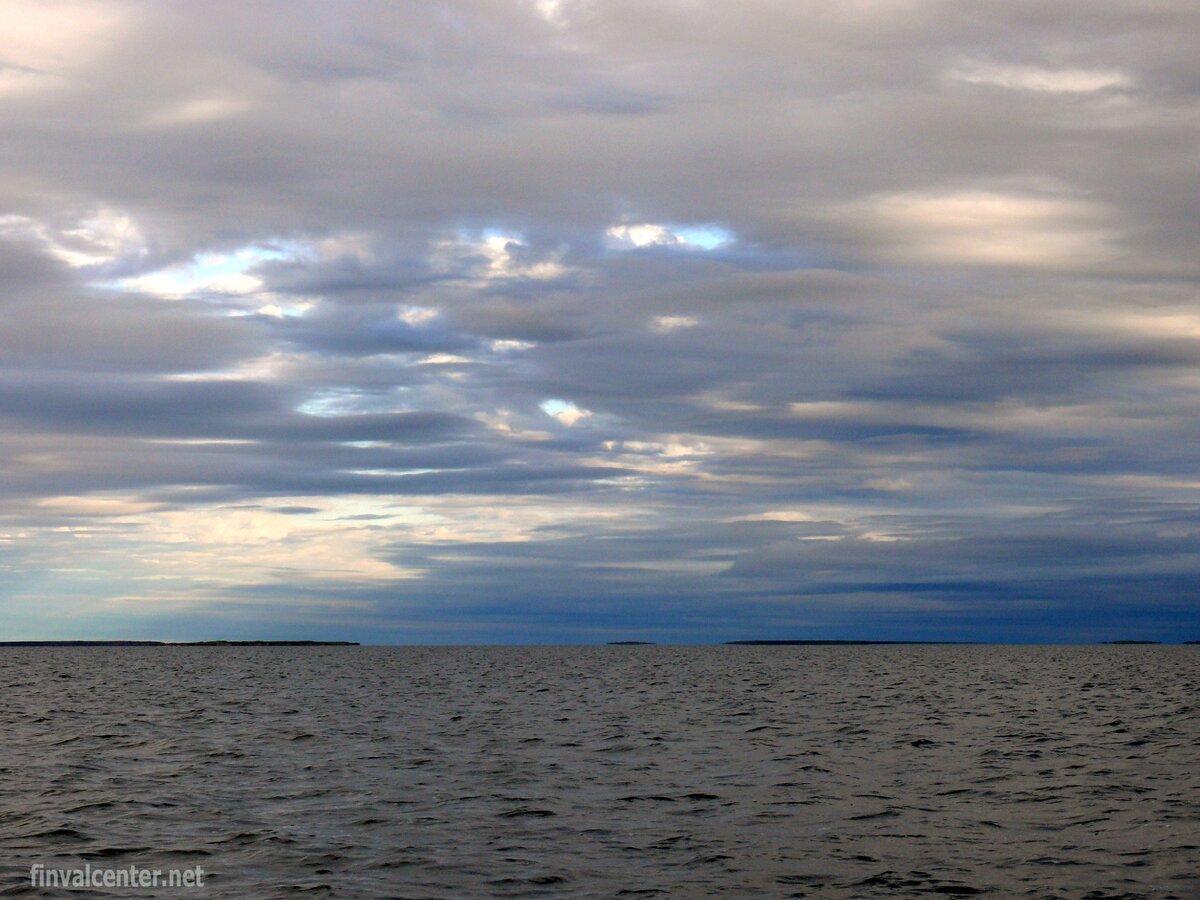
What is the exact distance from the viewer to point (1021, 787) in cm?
3488

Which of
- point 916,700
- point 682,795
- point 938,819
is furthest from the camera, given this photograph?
point 916,700

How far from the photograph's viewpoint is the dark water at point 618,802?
939 inches

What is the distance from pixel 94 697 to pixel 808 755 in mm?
63409

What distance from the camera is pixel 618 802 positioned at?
32688 millimetres

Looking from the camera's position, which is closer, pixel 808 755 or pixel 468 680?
pixel 808 755

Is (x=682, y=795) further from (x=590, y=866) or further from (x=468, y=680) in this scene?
(x=468, y=680)

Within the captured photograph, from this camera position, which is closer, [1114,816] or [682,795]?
[1114,816]

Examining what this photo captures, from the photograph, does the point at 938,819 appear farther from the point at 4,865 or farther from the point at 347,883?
the point at 4,865

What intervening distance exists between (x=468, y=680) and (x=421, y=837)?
92.4m

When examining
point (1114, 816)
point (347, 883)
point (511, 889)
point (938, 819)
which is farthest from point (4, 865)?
point (1114, 816)

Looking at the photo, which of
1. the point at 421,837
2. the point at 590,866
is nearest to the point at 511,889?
the point at 590,866

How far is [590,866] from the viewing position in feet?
81.1

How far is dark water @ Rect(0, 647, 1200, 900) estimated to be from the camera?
23.9 m

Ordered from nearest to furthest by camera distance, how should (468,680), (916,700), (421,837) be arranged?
(421,837) < (916,700) < (468,680)
